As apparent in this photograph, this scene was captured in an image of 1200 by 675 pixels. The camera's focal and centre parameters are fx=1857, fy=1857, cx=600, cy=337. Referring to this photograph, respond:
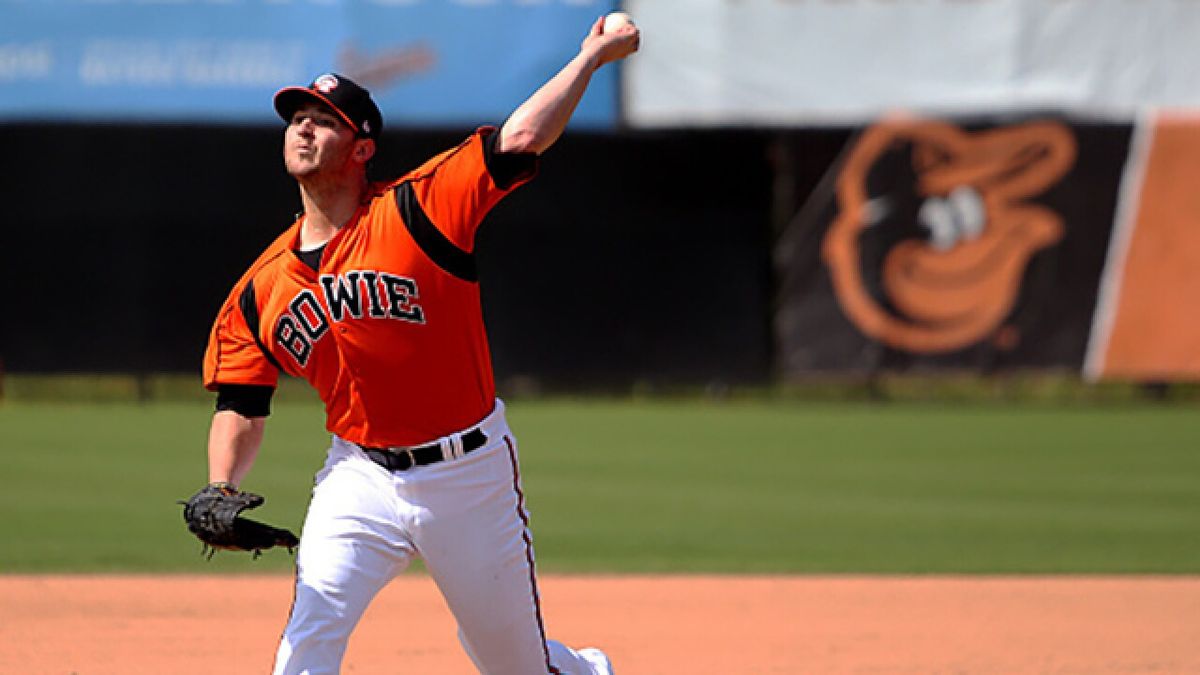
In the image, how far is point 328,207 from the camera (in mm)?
5113

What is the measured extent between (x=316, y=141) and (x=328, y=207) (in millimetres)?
208

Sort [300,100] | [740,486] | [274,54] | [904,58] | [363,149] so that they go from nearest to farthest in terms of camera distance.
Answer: [300,100] < [363,149] < [740,486] < [274,54] < [904,58]

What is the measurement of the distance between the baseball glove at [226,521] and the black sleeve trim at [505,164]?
1057 mm

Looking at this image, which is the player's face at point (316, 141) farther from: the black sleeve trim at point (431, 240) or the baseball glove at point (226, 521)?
the baseball glove at point (226, 521)

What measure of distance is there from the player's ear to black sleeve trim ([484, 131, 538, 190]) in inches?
16.6

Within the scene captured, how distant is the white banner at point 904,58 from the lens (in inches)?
803

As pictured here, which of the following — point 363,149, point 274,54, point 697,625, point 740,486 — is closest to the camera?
point 363,149

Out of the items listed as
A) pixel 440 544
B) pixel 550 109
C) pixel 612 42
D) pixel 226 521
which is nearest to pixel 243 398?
pixel 226 521

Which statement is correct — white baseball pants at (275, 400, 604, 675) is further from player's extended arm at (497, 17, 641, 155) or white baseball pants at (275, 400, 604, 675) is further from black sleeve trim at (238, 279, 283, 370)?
player's extended arm at (497, 17, 641, 155)

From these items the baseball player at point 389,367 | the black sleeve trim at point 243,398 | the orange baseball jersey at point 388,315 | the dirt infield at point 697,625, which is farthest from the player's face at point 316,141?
the dirt infield at point 697,625

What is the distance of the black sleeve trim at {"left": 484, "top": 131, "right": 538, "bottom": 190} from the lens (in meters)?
4.85

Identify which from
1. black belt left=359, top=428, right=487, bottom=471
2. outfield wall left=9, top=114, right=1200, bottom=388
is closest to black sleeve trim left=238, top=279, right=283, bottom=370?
black belt left=359, top=428, right=487, bottom=471

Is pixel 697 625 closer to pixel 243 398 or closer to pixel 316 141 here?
pixel 243 398

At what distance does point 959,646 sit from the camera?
7.65 m
